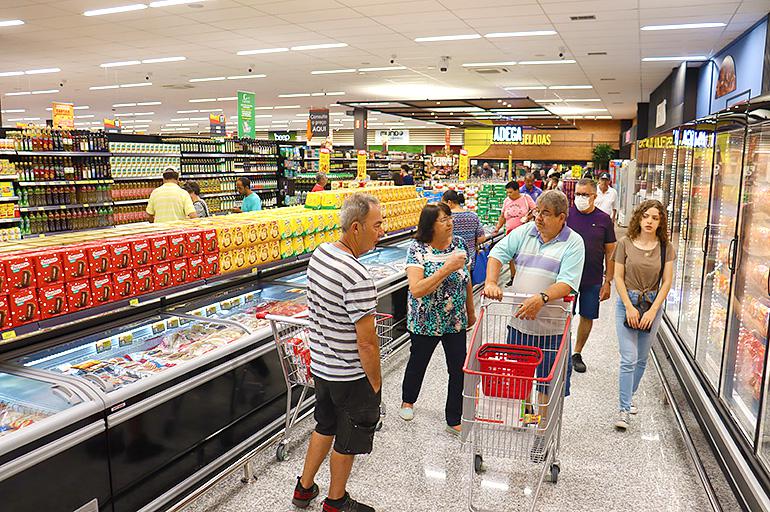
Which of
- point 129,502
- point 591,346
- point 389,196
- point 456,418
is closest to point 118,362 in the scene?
Answer: point 129,502

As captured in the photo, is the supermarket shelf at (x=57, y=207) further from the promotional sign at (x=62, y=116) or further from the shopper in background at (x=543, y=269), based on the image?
the shopper in background at (x=543, y=269)

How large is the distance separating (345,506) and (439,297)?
57.6 inches

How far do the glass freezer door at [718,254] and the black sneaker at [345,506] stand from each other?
2.90m

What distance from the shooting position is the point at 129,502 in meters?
3.01

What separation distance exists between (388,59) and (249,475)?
10358mm

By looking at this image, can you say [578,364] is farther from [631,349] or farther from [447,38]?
[447,38]

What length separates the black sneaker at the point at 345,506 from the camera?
3102 millimetres

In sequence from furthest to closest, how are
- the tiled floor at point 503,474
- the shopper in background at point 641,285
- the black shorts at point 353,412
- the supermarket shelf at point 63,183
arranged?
the supermarket shelf at point 63,183 < the shopper in background at point 641,285 < the tiled floor at point 503,474 < the black shorts at point 353,412

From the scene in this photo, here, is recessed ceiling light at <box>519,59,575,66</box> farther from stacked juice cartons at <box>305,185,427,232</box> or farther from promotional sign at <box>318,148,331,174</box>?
stacked juice cartons at <box>305,185,427,232</box>

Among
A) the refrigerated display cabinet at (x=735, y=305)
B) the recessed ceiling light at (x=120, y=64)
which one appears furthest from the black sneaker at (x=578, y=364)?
the recessed ceiling light at (x=120, y=64)

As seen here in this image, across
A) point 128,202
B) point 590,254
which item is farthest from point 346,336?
point 128,202

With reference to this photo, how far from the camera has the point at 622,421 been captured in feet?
14.2

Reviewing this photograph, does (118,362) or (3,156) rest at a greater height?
(3,156)

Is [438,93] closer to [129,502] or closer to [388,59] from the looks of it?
[388,59]
